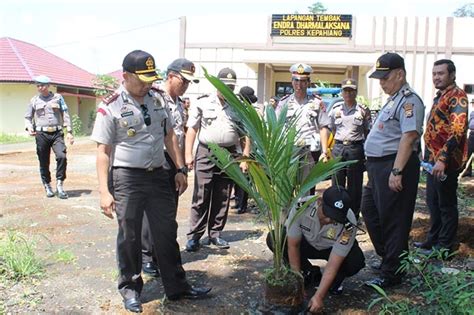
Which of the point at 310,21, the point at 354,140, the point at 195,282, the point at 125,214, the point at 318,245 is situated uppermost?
the point at 310,21

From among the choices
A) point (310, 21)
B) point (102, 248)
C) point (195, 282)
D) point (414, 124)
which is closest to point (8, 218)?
point (102, 248)

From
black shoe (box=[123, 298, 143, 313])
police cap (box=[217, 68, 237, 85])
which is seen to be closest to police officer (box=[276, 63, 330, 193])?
police cap (box=[217, 68, 237, 85])

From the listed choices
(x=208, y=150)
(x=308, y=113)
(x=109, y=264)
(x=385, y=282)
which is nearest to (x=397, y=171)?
(x=385, y=282)

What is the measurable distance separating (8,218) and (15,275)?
2.12 meters

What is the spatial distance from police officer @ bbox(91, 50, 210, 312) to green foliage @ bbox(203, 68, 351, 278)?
0.51 m

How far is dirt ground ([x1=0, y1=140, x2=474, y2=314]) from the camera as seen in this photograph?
3.20 metres

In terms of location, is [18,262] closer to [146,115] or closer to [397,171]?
[146,115]

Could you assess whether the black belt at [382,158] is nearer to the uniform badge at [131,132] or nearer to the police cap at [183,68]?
the police cap at [183,68]

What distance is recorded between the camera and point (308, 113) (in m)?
4.79

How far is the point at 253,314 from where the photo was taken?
3035 mm

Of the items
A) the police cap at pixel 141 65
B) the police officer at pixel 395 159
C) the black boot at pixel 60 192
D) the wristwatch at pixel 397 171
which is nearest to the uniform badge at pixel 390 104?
the police officer at pixel 395 159

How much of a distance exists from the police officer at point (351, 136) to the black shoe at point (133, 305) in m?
3.07

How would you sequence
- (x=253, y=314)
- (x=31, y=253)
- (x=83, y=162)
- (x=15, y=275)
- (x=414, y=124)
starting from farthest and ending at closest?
(x=83, y=162)
(x=31, y=253)
(x=15, y=275)
(x=414, y=124)
(x=253, y=314)

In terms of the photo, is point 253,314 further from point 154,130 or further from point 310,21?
point 310,21
